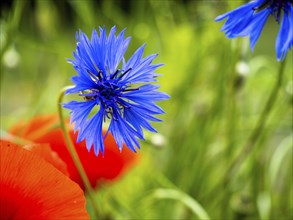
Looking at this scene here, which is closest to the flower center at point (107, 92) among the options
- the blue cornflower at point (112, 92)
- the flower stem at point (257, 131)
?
the blue cornflower at point (112, 92)

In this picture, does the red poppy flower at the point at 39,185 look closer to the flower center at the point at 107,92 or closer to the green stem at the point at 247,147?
the flower center at the point at 107,92

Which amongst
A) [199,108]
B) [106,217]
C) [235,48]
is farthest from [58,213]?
[199,108]

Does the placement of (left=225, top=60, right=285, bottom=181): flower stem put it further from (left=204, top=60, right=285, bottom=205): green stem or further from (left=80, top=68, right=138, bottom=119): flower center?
(left=80, top=68, right=138, bottom=119): flower center

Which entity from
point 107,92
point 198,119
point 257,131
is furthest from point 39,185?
point 198,119

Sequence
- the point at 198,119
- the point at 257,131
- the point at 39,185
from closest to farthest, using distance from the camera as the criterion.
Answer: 1. the point at 39,185
2. the point at 257,131
3. the point at 198,119

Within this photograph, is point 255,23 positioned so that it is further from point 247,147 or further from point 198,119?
point 198,119

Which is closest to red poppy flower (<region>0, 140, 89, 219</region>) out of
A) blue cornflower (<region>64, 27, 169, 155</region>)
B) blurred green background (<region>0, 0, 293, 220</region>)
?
blue cornflower (<region>64, 27, 169, 155</region>)
